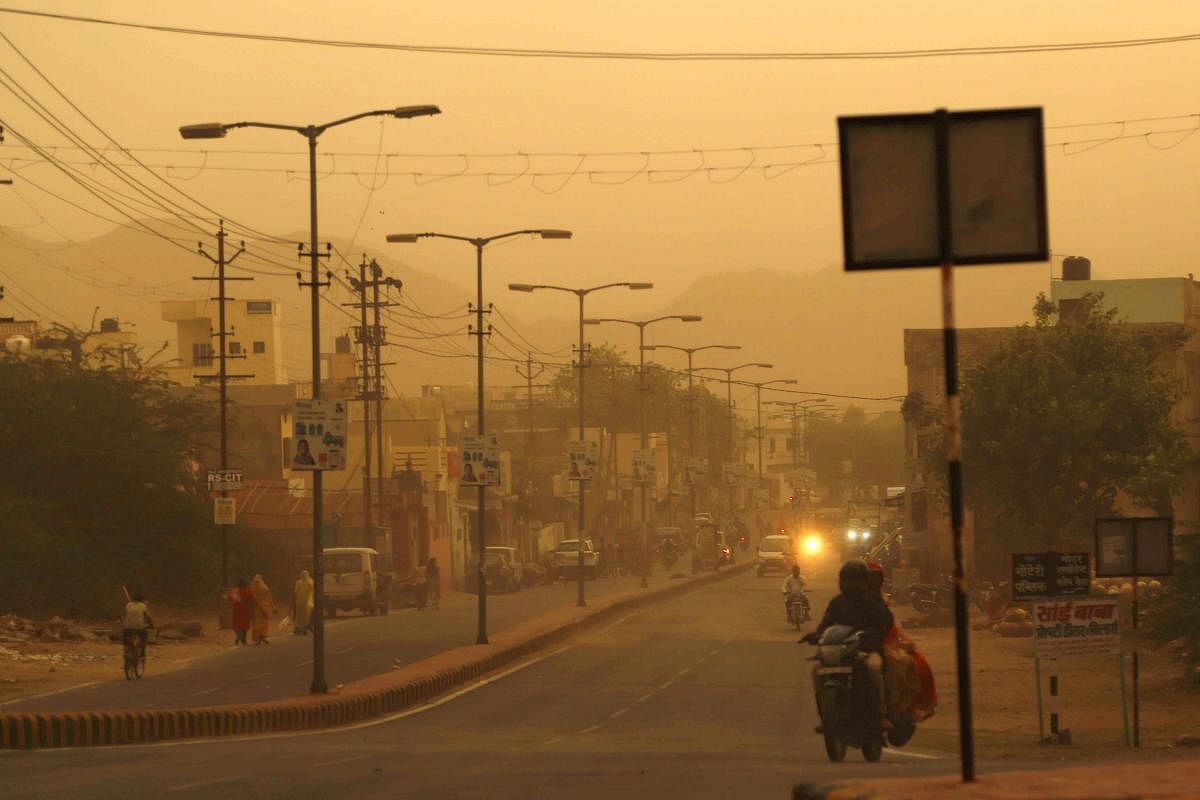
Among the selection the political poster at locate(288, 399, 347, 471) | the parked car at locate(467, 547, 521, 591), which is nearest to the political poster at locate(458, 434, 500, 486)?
the political poster at locate(288, 399, 347, 471)

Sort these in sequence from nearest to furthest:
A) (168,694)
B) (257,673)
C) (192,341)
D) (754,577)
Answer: (168,694) → (257,673) → (754,577) → (192,341)

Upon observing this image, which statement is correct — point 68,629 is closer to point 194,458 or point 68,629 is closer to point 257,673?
point 257,673

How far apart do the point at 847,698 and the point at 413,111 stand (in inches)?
656

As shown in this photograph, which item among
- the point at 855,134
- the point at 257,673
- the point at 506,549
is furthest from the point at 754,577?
the point at 855,134

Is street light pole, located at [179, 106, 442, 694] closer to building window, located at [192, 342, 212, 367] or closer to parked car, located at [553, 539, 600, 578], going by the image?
parked car, located at [553, 539, 600, 578]

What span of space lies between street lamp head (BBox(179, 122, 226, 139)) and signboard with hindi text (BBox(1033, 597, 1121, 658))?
50.3ft

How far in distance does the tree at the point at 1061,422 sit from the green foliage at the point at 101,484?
26.6 m

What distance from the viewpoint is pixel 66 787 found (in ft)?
48.8

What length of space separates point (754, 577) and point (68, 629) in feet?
158

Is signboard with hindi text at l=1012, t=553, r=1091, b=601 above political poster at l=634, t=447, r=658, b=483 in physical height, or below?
below

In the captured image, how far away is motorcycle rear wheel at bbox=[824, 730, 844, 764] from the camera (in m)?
15.6

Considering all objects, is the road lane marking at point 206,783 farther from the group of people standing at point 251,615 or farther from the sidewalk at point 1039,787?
the group of people standing at point 251,615

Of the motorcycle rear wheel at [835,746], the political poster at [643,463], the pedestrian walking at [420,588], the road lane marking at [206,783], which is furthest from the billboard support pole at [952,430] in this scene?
the political poster at [643,463]

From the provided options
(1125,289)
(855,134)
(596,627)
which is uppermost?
(1125,289)
